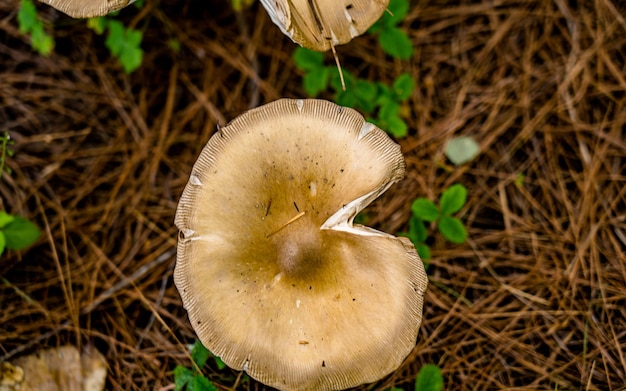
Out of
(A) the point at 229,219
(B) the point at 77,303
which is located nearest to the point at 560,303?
(A) the point at 229,219

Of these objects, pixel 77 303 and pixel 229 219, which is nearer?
pixel 229 219

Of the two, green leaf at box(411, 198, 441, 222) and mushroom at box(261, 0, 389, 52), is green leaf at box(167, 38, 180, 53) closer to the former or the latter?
mushroom at box(261, 0, 389, 52)

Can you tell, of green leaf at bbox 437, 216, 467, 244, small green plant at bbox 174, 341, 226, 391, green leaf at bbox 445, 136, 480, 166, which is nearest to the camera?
small green plant at bbox 174, 341, 226, 391

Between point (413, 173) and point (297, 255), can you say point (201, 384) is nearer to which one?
point (297, 255)

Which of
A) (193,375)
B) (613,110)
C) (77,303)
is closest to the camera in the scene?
(193,375)

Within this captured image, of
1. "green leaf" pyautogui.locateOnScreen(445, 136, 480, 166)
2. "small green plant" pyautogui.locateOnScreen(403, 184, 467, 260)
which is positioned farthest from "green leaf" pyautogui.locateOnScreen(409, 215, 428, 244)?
"green leaf" pyautogui.locateOnScreen(445, 136, 480, 166)

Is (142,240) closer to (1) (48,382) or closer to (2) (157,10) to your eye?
(1) (48,382)

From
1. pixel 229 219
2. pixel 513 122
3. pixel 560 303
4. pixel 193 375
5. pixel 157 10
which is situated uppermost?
pixel 157 10
